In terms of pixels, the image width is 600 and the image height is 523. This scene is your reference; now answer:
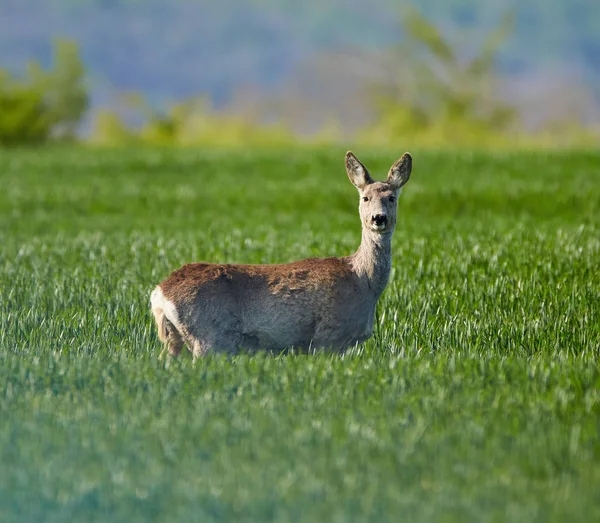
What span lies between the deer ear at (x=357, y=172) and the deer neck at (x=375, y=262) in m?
0.39

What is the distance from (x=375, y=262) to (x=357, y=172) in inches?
29.0

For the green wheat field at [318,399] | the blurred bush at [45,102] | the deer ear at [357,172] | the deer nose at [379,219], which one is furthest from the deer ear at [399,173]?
the blurred bush at [45,102]

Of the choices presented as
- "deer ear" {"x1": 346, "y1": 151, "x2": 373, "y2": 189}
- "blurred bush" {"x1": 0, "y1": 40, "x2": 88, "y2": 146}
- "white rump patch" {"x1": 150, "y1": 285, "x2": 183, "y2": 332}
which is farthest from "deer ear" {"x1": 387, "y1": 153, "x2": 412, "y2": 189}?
"blurred bush" {"x1": 0, "y1": 40, "x2": 88, "y2": 146}

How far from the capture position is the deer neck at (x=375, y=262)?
23.2 feet

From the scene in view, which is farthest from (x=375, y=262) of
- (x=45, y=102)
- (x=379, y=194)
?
(x=45, y=102)

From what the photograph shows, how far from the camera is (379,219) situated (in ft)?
22.3

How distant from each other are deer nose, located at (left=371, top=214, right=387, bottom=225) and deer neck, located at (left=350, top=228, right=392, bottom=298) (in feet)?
0.74

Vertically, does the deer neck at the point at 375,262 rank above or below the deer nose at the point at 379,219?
below

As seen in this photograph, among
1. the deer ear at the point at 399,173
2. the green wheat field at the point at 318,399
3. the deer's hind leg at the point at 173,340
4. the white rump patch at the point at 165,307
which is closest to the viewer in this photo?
the green wheat field at the point at 318,399

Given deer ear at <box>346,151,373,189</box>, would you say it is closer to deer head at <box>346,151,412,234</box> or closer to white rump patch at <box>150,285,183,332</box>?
deer head at <box>346,151,412,234</box>

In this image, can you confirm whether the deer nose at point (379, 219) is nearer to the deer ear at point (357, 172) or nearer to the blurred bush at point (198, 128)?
the deer ear at point (357, 172)

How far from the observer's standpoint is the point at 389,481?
A: 4.48 meters

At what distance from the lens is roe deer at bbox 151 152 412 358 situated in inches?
260

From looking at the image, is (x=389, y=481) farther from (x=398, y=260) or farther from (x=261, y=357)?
(x=398, y=260)
